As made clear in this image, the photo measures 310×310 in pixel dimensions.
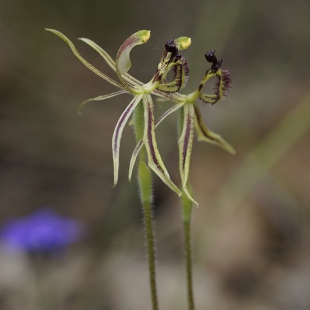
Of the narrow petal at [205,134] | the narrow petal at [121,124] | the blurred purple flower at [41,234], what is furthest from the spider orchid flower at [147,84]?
the blurred purple flower at [41,234]

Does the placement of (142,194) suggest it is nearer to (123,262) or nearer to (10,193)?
(123,262)

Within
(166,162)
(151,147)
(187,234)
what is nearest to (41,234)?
(166,162)

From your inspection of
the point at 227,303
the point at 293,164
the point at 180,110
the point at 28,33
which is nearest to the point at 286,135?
the point at 293,164

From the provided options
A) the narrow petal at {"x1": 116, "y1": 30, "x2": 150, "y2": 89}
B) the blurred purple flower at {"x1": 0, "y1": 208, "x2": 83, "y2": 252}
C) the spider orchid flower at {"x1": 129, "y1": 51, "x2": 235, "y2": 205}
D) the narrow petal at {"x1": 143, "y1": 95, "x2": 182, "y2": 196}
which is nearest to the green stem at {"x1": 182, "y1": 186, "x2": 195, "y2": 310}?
the spider orchid flower at {"x1": 129, "y1": 51, "x2": 235, "y2": 205}

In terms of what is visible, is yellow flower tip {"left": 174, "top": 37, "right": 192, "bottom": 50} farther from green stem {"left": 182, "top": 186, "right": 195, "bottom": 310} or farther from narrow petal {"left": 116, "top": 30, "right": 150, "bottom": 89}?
green stem {"left": 182, "top": 186, "right": 195, "bottom": 310}

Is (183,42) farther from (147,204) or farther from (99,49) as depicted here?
(147,204)

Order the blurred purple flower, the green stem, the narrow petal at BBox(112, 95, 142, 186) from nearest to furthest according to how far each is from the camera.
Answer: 1. the narrow petal at BBox(112, 95, 142, 186)
2. the green stem
3. the blurred purple flower

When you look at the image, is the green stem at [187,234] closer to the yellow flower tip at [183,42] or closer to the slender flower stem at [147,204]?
the slender flower stem at [147,204]
